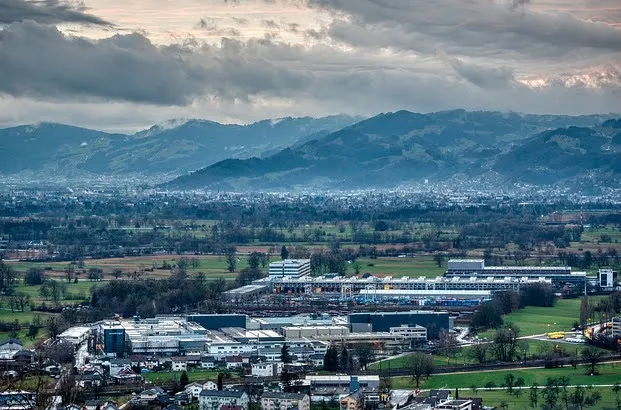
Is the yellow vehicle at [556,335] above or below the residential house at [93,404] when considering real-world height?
above

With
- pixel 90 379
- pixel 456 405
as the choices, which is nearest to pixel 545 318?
pixel 90 379

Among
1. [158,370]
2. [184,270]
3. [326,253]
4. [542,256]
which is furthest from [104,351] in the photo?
[542,256]

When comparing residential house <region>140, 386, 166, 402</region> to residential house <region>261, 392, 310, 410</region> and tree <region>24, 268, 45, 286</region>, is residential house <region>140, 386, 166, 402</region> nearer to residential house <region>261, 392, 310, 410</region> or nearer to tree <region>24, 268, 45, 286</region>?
residential house <region>261, 392, 310, 410</region>

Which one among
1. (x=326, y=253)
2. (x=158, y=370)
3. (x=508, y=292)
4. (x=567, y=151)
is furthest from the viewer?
(x=567, y=151)

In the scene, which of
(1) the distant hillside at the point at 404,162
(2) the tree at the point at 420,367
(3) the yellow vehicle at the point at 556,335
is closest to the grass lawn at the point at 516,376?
(2) the tree at the point at 420,367

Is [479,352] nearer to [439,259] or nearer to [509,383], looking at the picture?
[509,383]

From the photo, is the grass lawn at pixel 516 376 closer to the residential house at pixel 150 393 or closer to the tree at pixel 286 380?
the tree at pixel 286 380

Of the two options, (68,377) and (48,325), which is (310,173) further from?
(68,377)
